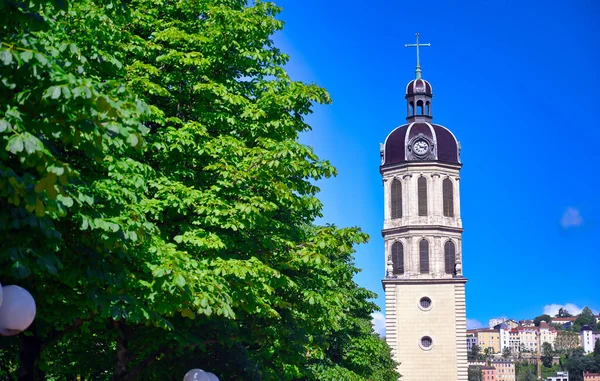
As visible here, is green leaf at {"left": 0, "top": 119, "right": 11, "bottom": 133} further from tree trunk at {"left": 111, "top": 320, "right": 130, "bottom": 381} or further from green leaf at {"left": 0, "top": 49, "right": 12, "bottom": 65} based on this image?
tree trunk at {"left": 111, "top": 320, "right": 130, "bottom": 381}

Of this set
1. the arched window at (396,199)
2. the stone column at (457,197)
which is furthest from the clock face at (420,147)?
the stone column at (457,197)

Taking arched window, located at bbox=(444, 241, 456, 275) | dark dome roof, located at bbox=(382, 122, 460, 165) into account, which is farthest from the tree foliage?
dark dome roof, located at bbox=(382, 122, 460, 165)

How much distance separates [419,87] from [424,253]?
16705 mm

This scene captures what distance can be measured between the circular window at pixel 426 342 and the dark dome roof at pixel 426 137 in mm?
15833

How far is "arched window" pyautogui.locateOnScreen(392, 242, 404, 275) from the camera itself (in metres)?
80.8

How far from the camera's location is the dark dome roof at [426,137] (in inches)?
3263

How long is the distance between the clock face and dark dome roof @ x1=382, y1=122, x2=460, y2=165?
0.55 meters

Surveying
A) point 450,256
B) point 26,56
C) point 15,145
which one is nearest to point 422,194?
point 450,256

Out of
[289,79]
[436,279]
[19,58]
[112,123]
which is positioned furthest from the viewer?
[436,279]

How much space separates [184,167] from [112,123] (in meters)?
7.80

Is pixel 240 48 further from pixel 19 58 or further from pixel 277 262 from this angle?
pixel 19 58

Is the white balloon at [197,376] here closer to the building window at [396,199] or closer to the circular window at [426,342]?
the circular window at [426,342]

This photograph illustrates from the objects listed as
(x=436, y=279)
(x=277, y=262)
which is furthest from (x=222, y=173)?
(x=436, y=279)

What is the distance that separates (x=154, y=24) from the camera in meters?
20.3
